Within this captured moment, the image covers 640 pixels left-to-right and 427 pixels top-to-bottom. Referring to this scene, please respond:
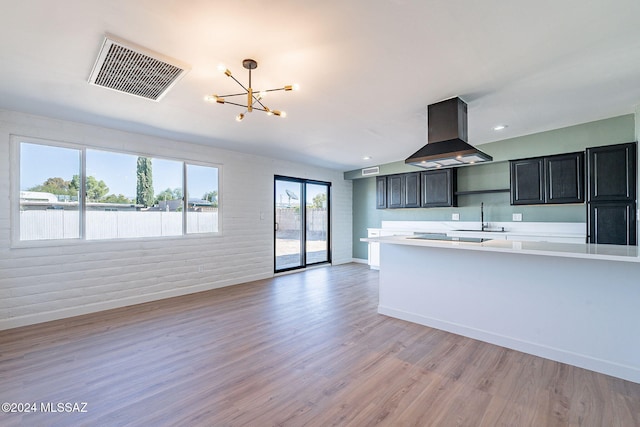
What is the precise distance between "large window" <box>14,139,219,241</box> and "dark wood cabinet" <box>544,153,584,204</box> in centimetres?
542

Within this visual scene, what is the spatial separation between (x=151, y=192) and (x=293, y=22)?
3.65 metres

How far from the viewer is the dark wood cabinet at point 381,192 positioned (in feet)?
22.2

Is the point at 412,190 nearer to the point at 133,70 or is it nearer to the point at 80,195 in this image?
the point at 133,70

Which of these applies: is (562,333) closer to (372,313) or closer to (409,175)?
(372,313)

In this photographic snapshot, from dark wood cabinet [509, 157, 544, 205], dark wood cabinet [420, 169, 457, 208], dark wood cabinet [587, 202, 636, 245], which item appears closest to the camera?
dark wood cabinet [587, 202, 636, 245]

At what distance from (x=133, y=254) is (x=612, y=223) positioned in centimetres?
625

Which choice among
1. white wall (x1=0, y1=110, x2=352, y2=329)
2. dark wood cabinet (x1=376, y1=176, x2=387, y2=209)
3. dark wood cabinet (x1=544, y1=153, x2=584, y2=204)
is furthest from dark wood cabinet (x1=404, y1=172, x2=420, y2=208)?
white wall (x1=0, y1=110, x2=352, y2=329)

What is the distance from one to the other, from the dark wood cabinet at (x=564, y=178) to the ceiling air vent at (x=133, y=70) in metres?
5.01

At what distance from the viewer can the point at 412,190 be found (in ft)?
20.4

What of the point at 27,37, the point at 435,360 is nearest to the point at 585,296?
the point at 435,360

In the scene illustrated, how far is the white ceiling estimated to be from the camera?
178cm

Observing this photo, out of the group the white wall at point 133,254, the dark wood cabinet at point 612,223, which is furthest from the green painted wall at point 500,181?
the white wall at point 133,254

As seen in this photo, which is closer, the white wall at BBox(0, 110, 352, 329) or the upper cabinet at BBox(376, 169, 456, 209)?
the white wall at BBox(0, 110, 352, 329)

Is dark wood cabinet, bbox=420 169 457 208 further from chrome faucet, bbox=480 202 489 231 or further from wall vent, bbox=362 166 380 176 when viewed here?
wall vent, bbox=362 166 380 176
